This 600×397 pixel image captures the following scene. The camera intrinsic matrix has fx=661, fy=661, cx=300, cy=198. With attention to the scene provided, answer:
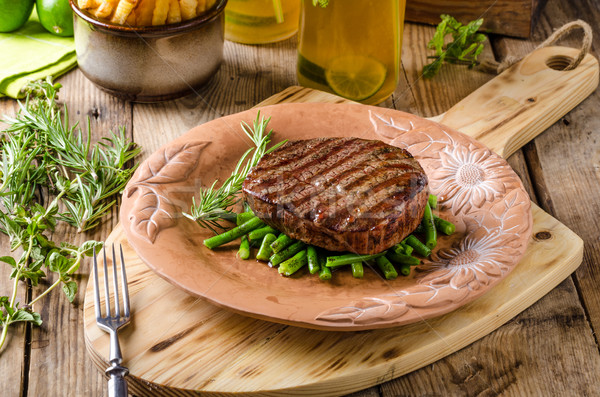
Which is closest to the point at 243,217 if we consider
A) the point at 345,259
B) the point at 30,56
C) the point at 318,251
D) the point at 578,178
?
the point at 318,251

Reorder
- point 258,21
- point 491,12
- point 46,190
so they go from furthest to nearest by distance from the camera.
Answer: point 491,12
point 258,21
point 46,190

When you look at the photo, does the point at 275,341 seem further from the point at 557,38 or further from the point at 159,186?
the point at 557,38

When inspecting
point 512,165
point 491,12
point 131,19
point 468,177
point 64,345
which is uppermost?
point 131,19

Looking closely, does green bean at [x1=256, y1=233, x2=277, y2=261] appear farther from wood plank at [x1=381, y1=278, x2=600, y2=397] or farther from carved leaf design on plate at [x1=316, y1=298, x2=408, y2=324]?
wood plank at [x1=381, y1=278, x2=600, y2=397]

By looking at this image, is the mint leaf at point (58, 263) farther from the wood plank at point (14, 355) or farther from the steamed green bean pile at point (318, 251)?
the steamed green bean pile at point (318, 251)

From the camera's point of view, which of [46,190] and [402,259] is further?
[46,190]

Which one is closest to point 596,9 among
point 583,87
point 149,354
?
point 583,87

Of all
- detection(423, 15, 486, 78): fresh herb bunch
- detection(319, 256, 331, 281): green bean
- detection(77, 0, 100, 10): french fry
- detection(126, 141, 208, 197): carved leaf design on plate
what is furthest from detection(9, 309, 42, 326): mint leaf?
detection(423, 15, 486, 78): fresh herb bunch
